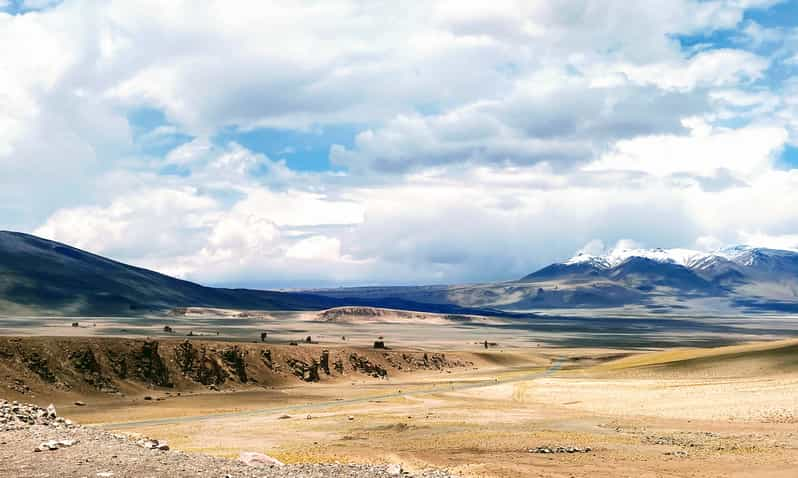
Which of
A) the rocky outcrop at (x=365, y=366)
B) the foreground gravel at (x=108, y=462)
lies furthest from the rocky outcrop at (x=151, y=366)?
the foreground gravel at (x=108, y=462)

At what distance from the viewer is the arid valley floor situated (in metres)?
43.2

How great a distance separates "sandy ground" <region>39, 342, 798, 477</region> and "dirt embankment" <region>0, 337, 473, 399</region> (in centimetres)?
569

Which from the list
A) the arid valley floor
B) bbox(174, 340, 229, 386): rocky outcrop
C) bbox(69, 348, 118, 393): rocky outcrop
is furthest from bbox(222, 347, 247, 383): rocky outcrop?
bbox(69, 348, 118, 393): rocky outcrop

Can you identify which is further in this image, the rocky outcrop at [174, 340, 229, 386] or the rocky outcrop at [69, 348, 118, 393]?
the rocky outcrop at [174, 340, 229, 386]

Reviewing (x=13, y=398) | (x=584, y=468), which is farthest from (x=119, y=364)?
(x=584, y=468)

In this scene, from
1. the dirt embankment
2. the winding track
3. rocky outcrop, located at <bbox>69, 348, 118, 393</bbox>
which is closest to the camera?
the winding track

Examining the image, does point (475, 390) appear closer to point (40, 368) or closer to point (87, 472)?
point (40, 368)

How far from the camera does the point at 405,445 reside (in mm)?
50125

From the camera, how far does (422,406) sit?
77.4 metres

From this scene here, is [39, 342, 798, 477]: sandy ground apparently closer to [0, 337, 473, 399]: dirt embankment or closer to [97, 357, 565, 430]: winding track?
[97, 357, 565, 430]: winding track

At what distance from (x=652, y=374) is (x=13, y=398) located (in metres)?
78.9

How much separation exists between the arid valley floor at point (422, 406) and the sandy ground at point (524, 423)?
178 mm

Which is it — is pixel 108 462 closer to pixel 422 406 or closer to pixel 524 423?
pixel 524 423

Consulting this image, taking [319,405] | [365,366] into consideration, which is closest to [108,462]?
[319,405]
